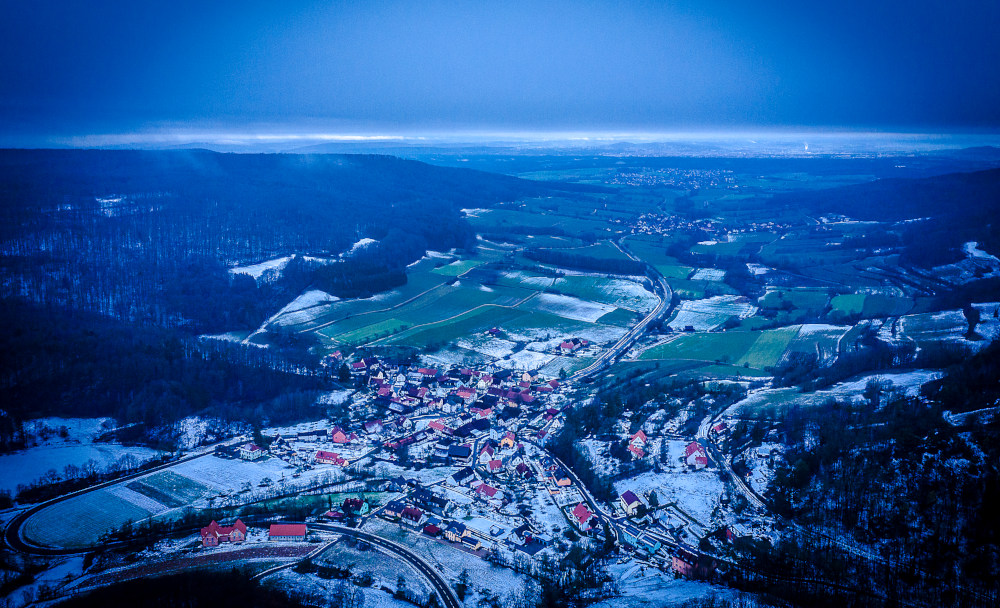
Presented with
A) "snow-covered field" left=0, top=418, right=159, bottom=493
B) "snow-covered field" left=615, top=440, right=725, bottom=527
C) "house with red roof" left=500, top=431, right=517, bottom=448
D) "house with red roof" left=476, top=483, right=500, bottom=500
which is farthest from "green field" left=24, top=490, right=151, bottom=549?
"snow-covered field" left=615, top=440, right=725, bottom=527

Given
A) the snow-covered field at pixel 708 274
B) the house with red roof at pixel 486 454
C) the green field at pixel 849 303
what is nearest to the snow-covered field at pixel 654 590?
the house with red roof at pixel 486 454

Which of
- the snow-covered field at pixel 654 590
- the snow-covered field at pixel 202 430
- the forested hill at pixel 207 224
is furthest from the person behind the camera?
the forested hill at pixel 207 224

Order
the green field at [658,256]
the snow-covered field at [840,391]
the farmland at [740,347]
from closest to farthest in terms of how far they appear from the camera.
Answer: the snow-covered field at [840,391]
the farmland at [740,347]
the green field at [658,256]

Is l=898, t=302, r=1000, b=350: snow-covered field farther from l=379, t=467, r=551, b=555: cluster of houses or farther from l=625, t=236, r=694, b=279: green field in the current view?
l=379, t=467, r=551, b=555: cluster of houses

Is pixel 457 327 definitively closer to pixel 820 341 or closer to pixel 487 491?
pixel 487 491

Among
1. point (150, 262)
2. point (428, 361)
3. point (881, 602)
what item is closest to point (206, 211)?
point (150, 262)

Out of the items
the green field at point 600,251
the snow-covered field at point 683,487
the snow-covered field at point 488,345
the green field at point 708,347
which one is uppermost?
the green field at point 600,251

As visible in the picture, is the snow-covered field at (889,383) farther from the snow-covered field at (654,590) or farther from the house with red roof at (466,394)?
the house with red roof at (466,394)
